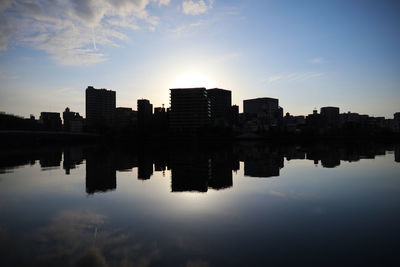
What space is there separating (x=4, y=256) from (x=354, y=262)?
48.8 ft

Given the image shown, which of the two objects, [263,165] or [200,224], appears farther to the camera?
[263,165]

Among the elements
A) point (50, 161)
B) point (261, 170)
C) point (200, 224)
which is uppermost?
point (261, 170)

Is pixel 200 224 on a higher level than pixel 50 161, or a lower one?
higher

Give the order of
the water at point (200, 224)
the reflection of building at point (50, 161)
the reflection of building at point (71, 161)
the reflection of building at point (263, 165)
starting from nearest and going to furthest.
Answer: the water at point (200, 224), the reflection of building at point (263, 165), the reflection of building at point (71, 161), the reflection of building at point (50, 161)

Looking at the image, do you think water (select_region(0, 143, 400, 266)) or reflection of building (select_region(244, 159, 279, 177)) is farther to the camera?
reflection of building (select_region(244, 159, 279, 177))

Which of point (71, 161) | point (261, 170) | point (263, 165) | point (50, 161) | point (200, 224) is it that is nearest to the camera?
point (200, 224)

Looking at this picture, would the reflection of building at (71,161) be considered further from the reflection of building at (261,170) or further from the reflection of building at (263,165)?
the reflection of building at (263,165)

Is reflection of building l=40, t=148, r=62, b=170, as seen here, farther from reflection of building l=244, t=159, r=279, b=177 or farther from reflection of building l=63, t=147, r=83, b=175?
reflection of building l=244, t=159, r=279, b=177

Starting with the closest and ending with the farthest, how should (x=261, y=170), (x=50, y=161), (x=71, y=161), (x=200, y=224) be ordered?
(x=200, y=224), (x=261, y=170), (x=71, y=161), (x=50, y=161)

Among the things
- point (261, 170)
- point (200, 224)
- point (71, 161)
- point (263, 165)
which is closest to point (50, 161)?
point (71, 161)

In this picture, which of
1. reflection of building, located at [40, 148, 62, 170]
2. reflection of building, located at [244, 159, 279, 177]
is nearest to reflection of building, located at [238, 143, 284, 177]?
reflection of building, located at [244, 159, 279, 177]

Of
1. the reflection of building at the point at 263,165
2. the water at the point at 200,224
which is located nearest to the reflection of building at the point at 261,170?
the reflection of building at the point at 263,165

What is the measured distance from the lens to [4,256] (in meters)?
11.5

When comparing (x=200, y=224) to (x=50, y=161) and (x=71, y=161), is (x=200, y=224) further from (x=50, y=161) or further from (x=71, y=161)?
(x=50, y=161)
